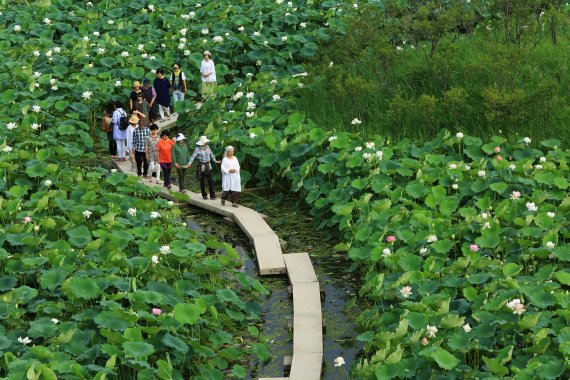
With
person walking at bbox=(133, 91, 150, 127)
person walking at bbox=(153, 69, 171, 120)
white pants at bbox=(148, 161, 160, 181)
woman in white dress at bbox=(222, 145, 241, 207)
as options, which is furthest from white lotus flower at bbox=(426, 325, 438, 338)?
person walking at bbox=(153, 69, 171, 120)

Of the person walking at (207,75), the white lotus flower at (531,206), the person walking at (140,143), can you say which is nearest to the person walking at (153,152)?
the person walking at (140,143)

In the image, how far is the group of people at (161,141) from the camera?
18328mm

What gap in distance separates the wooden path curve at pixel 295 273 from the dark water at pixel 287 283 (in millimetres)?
144

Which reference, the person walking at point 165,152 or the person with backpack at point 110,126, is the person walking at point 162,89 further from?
the person walking at point 165,152

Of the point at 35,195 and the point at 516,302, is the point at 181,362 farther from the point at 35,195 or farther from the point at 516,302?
the point at 35,195

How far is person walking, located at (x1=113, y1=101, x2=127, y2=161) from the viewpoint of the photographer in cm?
2034

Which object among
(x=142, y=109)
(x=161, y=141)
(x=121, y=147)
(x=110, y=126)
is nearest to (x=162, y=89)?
(x=142, y=109)

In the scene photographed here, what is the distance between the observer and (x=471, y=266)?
45.9 ft

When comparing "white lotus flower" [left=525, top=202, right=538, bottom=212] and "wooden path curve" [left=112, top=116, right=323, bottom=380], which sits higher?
"white lotus flower" [left=525, top=202, right=538, bottom=212]

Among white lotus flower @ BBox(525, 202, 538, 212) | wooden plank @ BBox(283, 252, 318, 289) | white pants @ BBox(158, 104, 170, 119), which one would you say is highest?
white pants @ BBox(158, 104, 170, 119)

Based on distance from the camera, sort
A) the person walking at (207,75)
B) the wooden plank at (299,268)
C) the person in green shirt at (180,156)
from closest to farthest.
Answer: the wooden plank at (299,268) < the person in green shirt at (180,156) < the person walking at (207,75)

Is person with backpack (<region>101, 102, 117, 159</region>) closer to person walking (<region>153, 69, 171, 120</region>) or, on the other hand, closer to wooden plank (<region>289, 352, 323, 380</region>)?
person walking (<region>153, 69, 171, 120</region>)

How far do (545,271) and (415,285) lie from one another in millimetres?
1543

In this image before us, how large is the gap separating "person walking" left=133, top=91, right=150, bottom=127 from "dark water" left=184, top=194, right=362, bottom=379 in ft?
8.53
